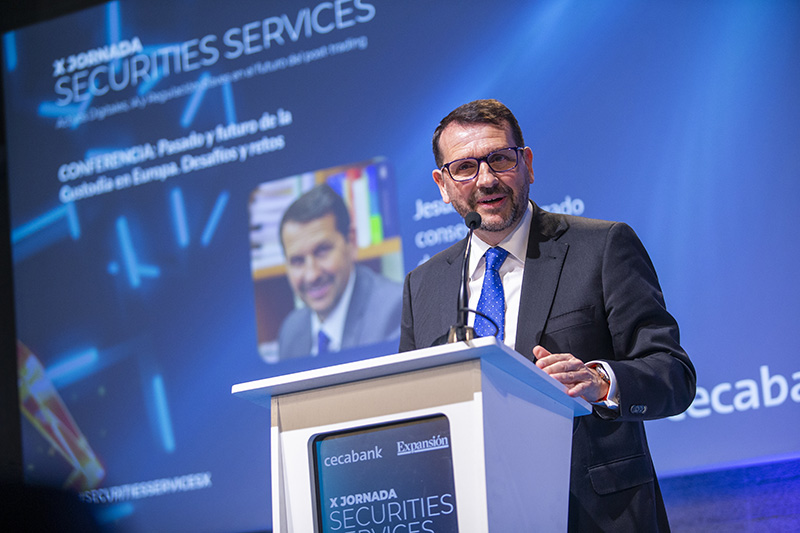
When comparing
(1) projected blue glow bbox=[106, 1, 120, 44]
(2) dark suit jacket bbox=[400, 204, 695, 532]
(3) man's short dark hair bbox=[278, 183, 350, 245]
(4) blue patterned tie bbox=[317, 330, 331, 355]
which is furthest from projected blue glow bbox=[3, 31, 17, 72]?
(2) dark suit jacket bbox=[400, 204, 695, 532]

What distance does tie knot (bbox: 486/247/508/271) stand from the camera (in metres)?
2.22

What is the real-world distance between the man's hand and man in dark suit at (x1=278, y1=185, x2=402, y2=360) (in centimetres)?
196

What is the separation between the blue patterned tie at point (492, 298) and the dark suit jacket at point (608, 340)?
6 cm

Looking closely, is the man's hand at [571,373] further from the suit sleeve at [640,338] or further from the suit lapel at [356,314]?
the suit lapel at [356,314]

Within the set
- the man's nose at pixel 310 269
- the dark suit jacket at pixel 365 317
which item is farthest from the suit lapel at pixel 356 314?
the man's nose at pixel 310 269

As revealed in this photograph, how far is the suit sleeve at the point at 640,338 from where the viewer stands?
1841mm

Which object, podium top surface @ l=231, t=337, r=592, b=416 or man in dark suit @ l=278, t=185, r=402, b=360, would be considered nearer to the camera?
podium top surface @ l=231, t=337, r=592, b=416

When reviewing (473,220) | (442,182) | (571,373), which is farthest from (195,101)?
(571,373)

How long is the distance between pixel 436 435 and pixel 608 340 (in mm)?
729

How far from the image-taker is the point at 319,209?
155 inches

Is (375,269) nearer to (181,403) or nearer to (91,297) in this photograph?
(181,403)

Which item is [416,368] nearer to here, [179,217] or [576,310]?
[576,310]

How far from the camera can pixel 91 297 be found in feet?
14.4

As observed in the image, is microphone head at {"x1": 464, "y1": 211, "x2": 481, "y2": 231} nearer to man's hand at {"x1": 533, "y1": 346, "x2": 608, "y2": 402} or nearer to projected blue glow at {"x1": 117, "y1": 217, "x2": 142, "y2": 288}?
man's hand at {"x1": 533, "y1": 346, "x2": 608, "y2": 402}
